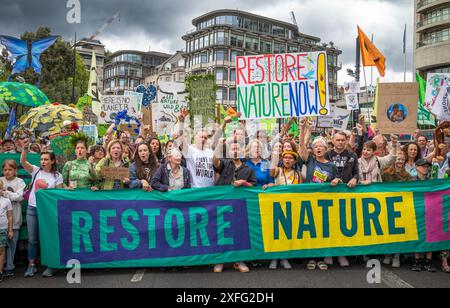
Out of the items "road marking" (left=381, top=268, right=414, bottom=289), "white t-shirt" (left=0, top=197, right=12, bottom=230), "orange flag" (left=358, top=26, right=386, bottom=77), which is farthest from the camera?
"orange flag" (left=358, top=26, right=386, bottom=77)

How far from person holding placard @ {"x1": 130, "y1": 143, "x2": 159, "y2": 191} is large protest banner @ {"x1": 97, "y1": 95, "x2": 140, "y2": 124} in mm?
6071

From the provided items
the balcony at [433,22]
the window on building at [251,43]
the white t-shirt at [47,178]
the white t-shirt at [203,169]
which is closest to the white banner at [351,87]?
the white t-shirt at [203,169]

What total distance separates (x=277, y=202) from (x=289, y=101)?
1.94m

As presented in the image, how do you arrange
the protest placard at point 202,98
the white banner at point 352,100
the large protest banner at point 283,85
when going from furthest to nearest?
the white banner at point 352,100
the protest placard at point 202,98
the large protest banner at point 283,85

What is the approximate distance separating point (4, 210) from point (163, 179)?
197cm

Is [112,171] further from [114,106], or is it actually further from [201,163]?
[114,106]

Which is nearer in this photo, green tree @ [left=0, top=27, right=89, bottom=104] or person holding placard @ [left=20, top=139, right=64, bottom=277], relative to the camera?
person holding placard @ [left=20, top=139, right=64, bottom=277]

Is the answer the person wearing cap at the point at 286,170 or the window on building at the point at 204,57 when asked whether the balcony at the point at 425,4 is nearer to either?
the window on building at the point at 204,57

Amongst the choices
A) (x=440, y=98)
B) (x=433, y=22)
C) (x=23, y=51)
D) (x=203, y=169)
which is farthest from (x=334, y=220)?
(x=433, y=22)

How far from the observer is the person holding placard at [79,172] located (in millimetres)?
5277

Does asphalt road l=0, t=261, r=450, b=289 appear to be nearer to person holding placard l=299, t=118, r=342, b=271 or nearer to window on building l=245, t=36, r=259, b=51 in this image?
person holding placard l=299, t=118, r=342, b=271

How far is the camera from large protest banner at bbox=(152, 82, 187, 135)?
30.8 feet

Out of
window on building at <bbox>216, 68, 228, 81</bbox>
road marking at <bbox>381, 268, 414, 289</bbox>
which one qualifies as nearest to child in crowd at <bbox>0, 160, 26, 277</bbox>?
road marking at <bbox>381, 268, 414, 289</bbox>

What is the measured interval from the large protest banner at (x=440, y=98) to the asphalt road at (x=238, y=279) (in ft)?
14.9
